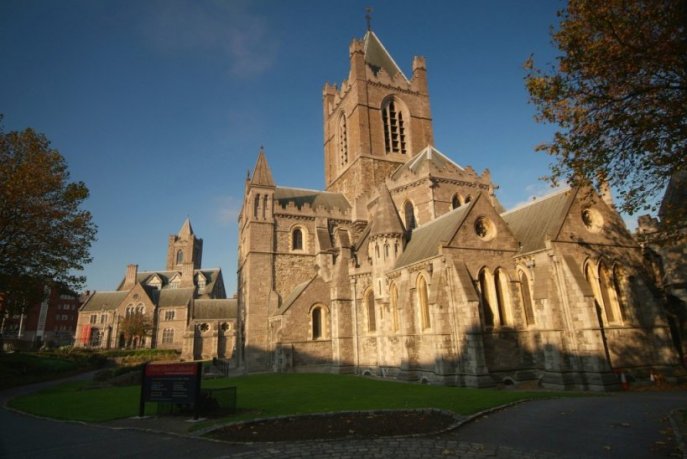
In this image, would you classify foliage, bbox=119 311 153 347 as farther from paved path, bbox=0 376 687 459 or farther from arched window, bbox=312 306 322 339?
paved path, bbox=0 376 687 459

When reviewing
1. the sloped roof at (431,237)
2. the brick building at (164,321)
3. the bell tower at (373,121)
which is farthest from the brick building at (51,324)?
the sloped roof at (431,237)

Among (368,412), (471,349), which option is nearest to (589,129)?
(368,412)

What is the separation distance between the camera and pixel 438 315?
19828 millimetres

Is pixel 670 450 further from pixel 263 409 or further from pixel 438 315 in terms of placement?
pixel 438 315

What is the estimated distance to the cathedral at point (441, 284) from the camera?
19047 millimetres

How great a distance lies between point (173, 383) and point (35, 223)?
52.8 feet

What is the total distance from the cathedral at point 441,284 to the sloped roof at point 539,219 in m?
0.09

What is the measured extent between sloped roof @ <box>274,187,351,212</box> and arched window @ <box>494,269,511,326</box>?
709 inches

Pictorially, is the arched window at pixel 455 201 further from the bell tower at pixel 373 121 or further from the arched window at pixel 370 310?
the arched window at pixel 370 310

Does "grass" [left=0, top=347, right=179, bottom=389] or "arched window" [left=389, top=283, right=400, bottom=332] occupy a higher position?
"arched window" [left=389, top=283, right=400, bottom=332]

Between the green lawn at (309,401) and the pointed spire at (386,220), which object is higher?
the pointed spire at (386,220)

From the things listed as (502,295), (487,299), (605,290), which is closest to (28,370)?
(487,299)

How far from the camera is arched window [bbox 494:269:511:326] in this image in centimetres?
2082

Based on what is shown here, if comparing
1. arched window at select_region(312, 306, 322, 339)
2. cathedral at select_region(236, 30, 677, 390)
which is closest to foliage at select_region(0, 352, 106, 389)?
cathedral at select_region(236, 30, 677, 390)
